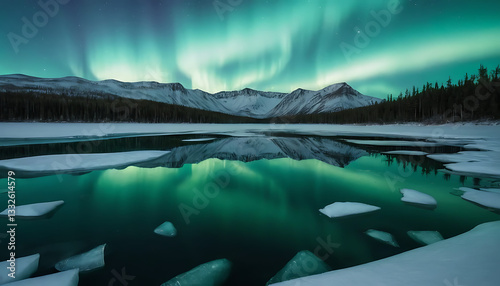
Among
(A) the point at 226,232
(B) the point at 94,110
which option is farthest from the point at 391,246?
(B) the point at 94,110

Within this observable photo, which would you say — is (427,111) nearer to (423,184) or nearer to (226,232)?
(423,184)

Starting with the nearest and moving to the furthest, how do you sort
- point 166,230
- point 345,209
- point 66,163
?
point 166,230 → point 345,209 → point 66,163

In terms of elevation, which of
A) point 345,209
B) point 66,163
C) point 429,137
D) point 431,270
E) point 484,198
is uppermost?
point 429,137

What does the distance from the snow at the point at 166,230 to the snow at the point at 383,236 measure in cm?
432

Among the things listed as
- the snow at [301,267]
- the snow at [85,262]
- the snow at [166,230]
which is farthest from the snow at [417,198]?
the snow at [85,262]

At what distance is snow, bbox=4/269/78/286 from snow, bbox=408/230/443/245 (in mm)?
6140

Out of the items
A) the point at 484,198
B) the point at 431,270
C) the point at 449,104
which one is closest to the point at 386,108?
the point at 449,104

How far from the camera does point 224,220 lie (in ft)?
18.5

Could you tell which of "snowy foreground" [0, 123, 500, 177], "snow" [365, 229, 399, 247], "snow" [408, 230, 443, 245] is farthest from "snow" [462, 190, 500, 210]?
"snow" [365, 229, 399, 247]

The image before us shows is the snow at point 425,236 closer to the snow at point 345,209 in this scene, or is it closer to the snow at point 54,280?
the snow at point 345,209

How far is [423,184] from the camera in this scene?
8.46 meters

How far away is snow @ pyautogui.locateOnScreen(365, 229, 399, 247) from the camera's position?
4398 mm

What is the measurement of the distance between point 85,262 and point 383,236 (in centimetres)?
573

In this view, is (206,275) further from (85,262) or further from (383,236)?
(383,236)
